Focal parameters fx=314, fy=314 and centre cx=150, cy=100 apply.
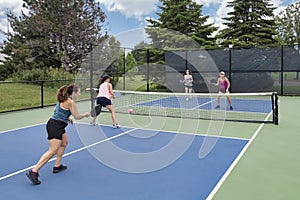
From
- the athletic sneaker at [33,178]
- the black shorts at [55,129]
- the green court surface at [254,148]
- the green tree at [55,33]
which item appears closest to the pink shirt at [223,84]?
the green court surface at [254,148]

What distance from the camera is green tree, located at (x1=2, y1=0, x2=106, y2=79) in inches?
877

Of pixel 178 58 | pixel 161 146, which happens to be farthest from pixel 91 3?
pixel 161 146

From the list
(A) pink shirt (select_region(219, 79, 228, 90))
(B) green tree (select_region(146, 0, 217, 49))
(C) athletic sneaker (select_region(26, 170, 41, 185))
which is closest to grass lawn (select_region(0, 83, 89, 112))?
(A) pink shirt (select_region(219, 79, 228, 90))

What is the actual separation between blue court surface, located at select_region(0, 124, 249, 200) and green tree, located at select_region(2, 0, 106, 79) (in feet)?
54.1

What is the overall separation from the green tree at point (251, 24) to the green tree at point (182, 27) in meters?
1.64

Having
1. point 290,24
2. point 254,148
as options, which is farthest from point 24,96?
point 290,24

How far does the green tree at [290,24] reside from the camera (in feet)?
96.5

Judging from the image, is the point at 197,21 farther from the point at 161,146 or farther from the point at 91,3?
the point at 161,146

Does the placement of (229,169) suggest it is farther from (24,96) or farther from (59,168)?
(24,96)

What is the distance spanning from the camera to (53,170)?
4.80 meters

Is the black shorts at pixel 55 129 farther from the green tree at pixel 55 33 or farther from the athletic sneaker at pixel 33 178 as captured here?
the green tree at pixel 55 33

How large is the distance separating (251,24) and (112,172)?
2161cm

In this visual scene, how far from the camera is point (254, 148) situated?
6070mm

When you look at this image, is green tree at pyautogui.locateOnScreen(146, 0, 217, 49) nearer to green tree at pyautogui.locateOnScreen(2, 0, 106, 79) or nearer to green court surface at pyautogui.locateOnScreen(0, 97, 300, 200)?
green tree at pyautogui.locateOnScreen(2, 0, 106, 79)
